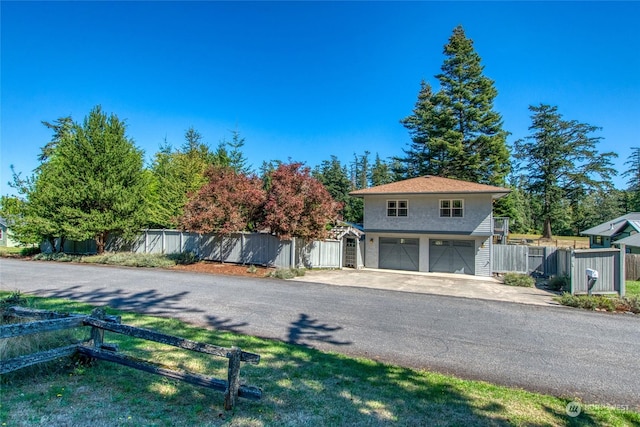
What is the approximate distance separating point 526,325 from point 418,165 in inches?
1158

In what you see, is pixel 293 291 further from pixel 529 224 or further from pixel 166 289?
pixel 529 224

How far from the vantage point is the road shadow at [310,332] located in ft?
20.8

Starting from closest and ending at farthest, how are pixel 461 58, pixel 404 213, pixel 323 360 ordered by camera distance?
pixel 323 360
pixel 404 213
pixel 461 58

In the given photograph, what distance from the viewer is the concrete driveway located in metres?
11.9

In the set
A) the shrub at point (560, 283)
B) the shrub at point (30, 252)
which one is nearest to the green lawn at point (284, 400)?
the shrub at point (560, 283)

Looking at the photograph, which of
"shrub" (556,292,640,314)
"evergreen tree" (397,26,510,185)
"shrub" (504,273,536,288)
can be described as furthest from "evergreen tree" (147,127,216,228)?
"evergreen tree" (397,26,510,185)

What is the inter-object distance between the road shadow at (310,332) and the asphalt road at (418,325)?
21mm

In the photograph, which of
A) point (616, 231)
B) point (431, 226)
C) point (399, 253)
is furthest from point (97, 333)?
point (616, 231)

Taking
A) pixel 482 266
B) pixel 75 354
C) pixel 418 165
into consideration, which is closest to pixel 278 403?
pixel 75 354

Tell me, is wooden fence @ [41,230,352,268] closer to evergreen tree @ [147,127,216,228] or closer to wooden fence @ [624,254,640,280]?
evergreen tree @ [147,127,216,228]

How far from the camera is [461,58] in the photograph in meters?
31.9

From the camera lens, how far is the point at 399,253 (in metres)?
20.5

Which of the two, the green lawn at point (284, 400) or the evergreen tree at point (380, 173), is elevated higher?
the evergreen tree at point (380, 173)

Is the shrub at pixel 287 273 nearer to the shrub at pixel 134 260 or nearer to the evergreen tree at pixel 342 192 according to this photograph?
the shrub at pixel 134 260
